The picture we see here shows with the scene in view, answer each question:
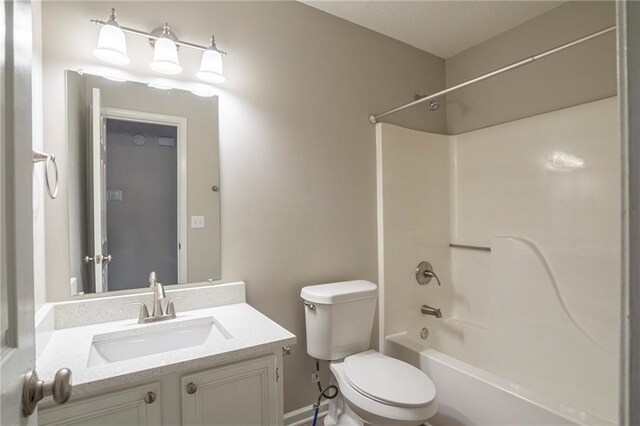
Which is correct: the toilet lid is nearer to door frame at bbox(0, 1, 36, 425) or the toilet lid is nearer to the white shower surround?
the white shower surround

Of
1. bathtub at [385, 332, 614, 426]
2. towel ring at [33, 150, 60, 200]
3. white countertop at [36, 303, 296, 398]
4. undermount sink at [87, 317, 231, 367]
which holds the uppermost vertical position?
towel ring at [33, 150, 60, 200]

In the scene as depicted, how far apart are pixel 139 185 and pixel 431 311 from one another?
6.61ft

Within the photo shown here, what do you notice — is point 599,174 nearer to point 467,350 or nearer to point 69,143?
point 467,350

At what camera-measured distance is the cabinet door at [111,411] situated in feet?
3.04

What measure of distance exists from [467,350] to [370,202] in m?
1.23

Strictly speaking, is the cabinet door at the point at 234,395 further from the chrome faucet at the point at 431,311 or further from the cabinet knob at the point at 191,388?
the chrome faucet at the point at 431,311

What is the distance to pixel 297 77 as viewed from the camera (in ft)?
6.42

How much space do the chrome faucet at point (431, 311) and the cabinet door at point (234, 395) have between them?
4.86 ft

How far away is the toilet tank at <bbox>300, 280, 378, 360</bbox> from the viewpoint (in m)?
1.78

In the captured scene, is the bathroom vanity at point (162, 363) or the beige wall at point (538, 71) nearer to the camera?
the bathroom vanity at point (162, 363)

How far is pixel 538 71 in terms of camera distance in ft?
7.09

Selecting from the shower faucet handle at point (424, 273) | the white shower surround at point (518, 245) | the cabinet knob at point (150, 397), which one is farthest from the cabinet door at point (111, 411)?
the shower faucet handle at point (424, 273)

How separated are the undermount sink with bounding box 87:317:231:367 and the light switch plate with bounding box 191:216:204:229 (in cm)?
45

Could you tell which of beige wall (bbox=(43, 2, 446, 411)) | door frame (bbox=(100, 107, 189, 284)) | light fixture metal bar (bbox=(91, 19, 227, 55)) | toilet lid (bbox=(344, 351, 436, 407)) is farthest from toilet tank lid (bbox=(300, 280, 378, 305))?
light fixture metal bar (bbox=(91, 19, 227, 55))
